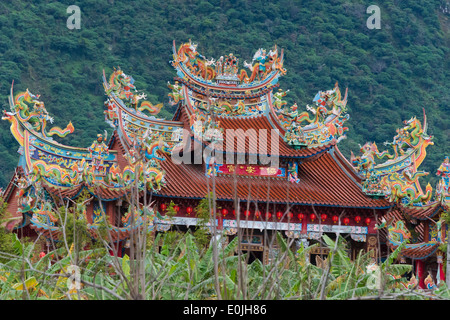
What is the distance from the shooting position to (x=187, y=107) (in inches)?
997

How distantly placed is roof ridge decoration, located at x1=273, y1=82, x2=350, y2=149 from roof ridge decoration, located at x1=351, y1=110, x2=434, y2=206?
2.99ft

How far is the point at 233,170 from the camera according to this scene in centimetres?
2412

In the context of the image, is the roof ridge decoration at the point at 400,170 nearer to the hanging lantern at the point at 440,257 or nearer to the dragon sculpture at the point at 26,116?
the hanging lantern at the point at 440,257

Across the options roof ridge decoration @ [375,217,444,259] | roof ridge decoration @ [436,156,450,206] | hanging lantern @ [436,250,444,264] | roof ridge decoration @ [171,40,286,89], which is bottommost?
hanging lantern @ [436,250,444,264]

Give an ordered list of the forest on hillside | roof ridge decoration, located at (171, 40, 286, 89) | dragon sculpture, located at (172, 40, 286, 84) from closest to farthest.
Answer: roof ridge decoration, located at (171, 40, 286, 89), dragon sculpture, located at (172, 40, 286, 84), the forest on hillside

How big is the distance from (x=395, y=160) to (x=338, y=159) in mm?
1507

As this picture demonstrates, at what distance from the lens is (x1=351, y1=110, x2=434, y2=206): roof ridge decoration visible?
917 inches

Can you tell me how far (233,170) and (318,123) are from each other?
288cm

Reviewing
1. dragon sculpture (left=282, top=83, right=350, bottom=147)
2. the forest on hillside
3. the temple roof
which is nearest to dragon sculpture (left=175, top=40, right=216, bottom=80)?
dragon sculpture (left=282, top=83, right=350, bottom=147)

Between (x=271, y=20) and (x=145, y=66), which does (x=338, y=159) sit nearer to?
(x=145, y=66)

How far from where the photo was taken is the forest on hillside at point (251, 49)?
1925 inches

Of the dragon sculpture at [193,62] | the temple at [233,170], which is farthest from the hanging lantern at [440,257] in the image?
the dragon sculpture at [193,62]

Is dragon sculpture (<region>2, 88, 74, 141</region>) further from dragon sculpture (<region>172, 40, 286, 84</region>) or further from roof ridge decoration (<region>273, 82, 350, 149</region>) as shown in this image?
roof ridge decoration (<region>273, 82, 350, 149</region>)
